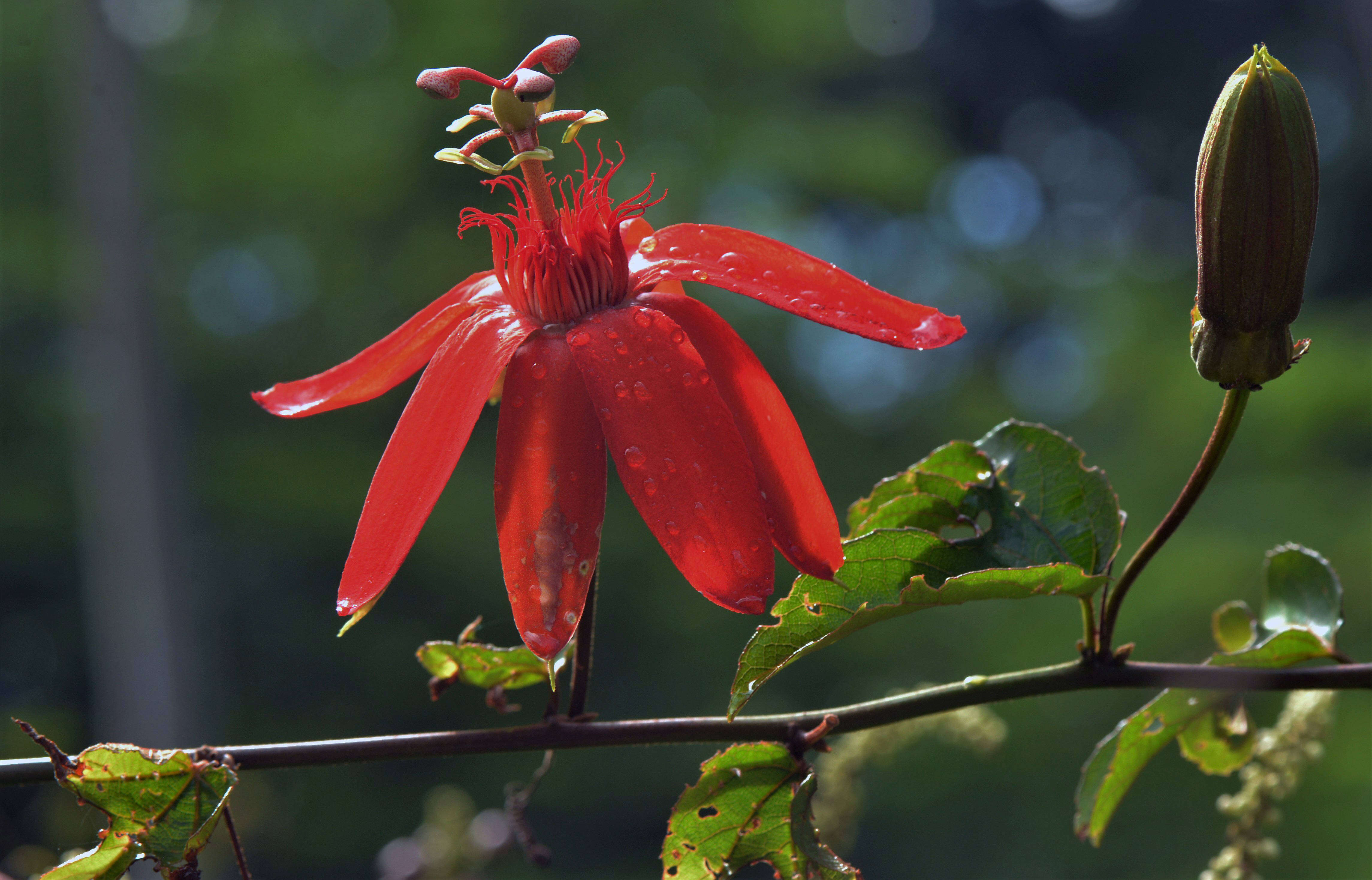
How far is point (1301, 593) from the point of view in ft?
2.07

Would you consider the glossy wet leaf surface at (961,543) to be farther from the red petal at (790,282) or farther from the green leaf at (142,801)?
the green leaf at (142,801)

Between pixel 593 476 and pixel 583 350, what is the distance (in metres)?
0.06

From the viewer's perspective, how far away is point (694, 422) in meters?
0.46

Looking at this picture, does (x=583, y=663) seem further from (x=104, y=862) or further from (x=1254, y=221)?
→ (x=1254, y=221)

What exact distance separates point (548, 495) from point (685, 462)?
61mm

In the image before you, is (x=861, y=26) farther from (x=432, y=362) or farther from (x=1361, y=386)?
(x=432, y=362)

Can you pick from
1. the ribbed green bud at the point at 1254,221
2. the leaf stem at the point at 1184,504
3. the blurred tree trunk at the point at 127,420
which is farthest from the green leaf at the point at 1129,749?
the blurred tree trunk at the point at 127,420

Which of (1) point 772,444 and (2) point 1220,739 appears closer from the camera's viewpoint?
(1) point 772,444

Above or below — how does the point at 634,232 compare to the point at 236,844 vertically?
above

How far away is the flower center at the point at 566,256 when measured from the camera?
0.53 metres

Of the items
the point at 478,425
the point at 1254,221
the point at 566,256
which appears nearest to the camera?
the point at 1254,221

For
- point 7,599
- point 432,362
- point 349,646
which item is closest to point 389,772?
point 349,646

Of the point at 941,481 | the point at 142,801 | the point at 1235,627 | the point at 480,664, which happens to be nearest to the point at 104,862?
the point at 142,801

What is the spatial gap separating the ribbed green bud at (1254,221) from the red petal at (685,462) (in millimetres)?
201
